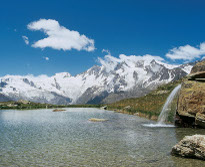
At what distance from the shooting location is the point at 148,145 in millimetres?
28969

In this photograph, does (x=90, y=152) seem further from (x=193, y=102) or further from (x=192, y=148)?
(x=193, y=102)

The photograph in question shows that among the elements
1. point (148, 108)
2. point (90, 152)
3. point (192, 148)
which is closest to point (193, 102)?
point (192, 148)

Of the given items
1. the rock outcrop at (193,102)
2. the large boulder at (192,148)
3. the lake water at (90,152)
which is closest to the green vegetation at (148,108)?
the rock outcrop at (193,102)

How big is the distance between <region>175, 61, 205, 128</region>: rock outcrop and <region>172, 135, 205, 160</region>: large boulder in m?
18.9

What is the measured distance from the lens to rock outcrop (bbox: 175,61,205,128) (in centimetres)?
4088

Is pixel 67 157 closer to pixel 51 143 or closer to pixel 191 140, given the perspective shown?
pixel 51 143

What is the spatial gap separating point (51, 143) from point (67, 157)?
7.70 metres

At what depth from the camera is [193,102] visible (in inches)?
1654

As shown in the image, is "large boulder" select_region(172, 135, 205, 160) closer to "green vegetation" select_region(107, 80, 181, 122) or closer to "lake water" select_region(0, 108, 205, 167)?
"lake water" select_region(0, 108, 205, 167)

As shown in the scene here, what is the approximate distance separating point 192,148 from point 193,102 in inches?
825

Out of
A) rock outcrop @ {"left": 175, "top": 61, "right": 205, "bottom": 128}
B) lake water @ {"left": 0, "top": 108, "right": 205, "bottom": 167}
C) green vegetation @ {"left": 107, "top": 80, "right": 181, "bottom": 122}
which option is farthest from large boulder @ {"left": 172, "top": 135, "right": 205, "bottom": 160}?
green vegetation @ {"left": 107, "top": 80, "right": 181, "bottom": 122}

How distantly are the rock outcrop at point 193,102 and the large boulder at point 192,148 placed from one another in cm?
1887

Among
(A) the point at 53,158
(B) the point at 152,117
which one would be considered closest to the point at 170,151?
(A) the point at 53,158

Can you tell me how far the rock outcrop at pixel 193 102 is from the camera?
134 ft
